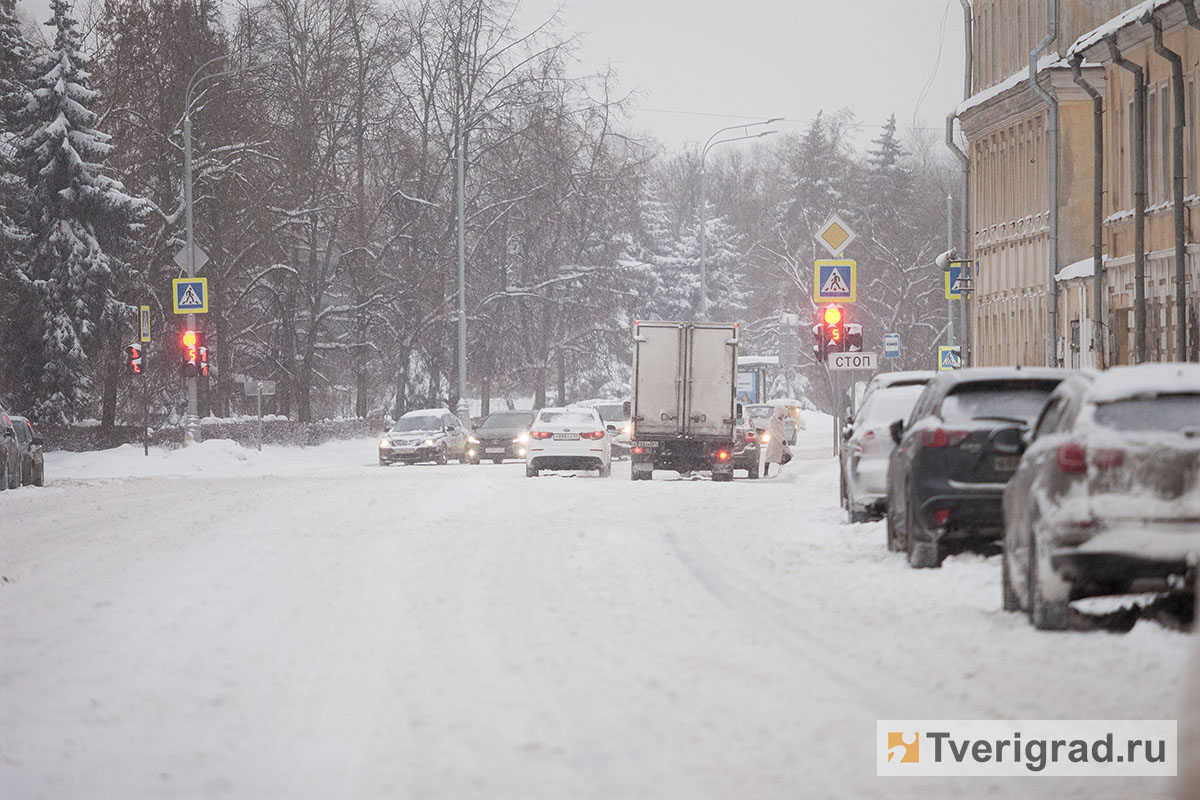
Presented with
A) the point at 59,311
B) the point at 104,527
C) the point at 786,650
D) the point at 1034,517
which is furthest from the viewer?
the point at 59,311

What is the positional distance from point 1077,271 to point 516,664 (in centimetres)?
2829

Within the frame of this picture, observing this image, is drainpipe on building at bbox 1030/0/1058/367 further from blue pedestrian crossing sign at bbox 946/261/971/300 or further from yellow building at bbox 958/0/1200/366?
blue pedestrian crossing sign at bbox 946/261/971/300

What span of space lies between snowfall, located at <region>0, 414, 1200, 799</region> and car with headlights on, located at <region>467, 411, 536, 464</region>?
33.9 metres

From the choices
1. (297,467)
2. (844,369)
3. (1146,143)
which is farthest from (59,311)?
(1146,143)

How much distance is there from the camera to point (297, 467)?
46.8 m

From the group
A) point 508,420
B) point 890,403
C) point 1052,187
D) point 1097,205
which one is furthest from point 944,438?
point 508,420

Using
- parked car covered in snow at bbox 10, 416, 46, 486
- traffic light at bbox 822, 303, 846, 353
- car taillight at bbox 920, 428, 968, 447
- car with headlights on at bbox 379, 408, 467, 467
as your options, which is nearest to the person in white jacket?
traffic light at bbox 822, 303, 846, 353

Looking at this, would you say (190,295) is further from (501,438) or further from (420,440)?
(501,438)

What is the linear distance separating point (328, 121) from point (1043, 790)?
5525 cm

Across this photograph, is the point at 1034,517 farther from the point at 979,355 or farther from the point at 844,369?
the point at 979,355

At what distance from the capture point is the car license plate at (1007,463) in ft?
46.5

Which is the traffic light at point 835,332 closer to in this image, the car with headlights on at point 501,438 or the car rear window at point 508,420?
the car with headlights on at point 501,438

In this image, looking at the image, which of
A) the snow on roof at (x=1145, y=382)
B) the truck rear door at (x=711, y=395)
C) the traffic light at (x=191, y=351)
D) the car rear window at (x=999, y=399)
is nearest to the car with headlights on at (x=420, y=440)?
the traffic light at (x=191, y=351)

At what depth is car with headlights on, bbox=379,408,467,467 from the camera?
50.3 metres
